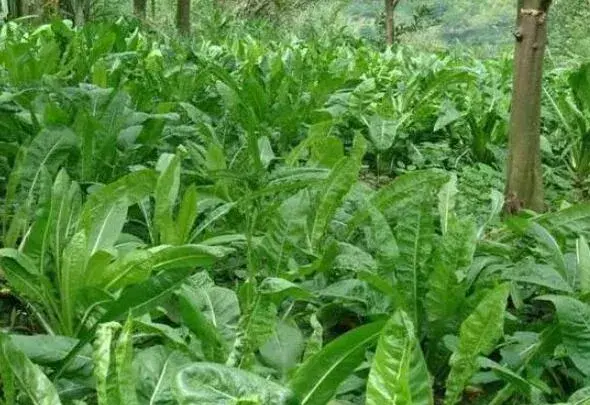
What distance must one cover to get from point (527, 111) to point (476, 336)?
4.93ft

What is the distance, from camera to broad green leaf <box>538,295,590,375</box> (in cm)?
167

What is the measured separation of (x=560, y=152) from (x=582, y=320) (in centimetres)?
304

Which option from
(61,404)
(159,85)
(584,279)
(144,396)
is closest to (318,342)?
(144,396)

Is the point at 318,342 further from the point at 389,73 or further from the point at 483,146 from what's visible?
the point at 389,73

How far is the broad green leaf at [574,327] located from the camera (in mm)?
1671

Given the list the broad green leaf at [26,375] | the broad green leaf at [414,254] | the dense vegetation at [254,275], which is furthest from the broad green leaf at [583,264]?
the broad green leaf at [26,375]

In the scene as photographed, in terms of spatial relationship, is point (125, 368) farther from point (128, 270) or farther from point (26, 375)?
point (128, 270)

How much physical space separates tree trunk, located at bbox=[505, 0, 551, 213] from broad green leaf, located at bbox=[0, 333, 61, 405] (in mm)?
1942

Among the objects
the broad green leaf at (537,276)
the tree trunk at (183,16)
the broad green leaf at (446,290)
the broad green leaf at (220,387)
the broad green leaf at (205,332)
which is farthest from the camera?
the tree trunk at (183,16)

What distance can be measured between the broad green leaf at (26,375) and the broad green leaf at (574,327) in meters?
0.99

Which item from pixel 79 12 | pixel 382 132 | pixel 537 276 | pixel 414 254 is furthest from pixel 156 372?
pixel 79 12

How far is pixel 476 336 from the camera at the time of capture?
1551mm

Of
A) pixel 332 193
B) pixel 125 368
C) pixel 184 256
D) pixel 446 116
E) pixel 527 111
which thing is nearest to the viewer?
pixel 125 368

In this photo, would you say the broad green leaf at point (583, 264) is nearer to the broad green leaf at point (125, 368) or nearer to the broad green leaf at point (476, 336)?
the broad green leaf at point (476, 336)
